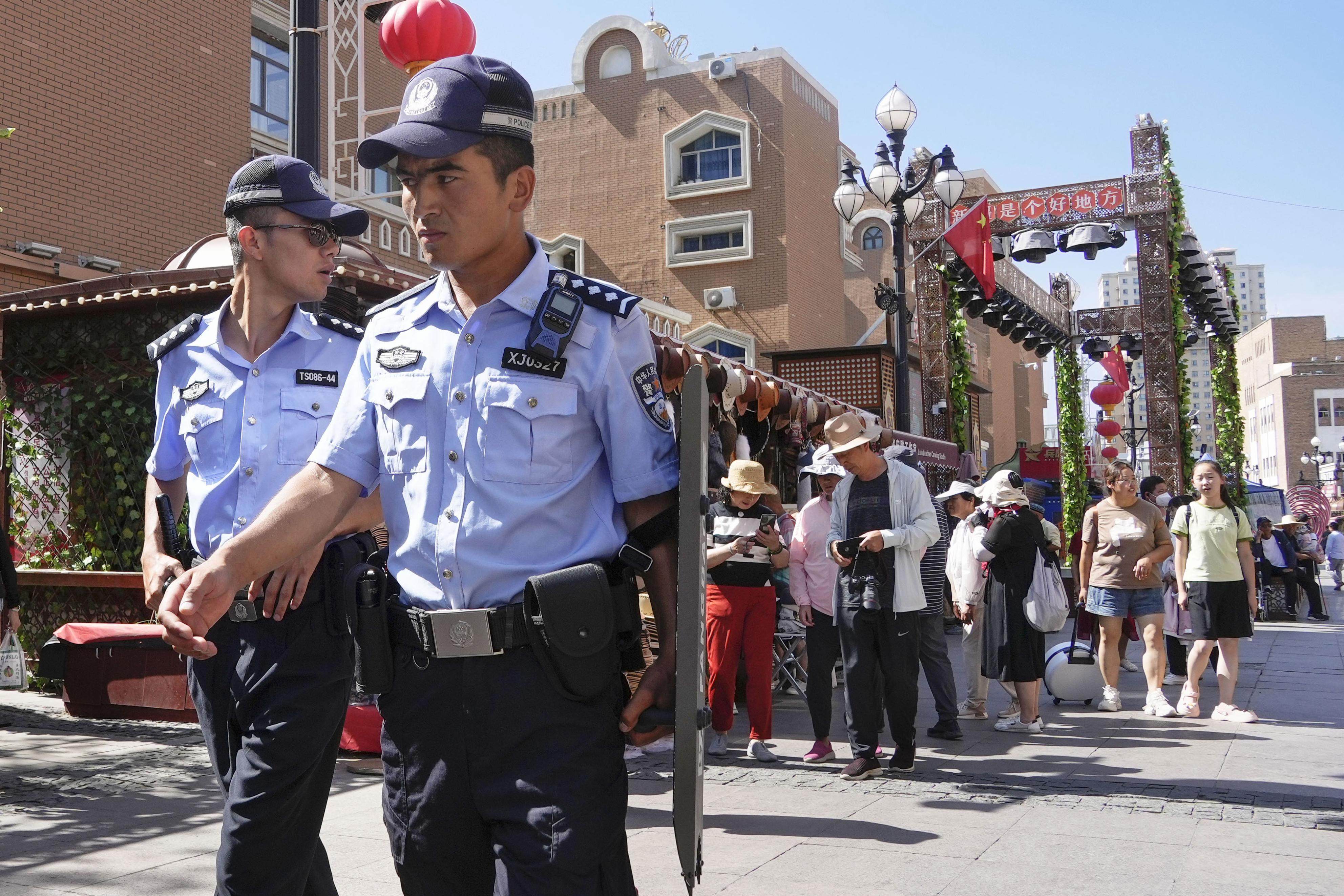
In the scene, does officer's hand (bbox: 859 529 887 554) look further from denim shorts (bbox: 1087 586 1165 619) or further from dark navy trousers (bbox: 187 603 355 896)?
dark navy trousers (bbox: 187 603 355 896)

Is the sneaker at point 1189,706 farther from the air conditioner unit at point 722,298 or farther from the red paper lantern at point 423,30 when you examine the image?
the air conditioner unit at point 722,298

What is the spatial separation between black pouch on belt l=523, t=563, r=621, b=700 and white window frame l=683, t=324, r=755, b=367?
30.5 meters

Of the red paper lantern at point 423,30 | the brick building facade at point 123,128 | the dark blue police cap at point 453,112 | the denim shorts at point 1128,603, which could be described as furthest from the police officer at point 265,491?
the brick building facade at point 123,128

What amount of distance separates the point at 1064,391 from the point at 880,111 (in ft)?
56.2

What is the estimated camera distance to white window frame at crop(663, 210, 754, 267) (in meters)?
33.3

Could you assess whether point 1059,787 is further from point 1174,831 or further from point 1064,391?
point 1064,391

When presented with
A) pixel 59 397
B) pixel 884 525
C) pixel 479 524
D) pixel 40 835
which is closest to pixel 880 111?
pixel 884 525

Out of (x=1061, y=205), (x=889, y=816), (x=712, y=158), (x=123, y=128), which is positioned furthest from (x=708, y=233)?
(x=889, y=816)

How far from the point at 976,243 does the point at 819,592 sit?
479 inches

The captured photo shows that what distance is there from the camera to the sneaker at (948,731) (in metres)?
8.70

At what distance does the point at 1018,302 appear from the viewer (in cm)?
2641

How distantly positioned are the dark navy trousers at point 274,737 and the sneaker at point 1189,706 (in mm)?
8072

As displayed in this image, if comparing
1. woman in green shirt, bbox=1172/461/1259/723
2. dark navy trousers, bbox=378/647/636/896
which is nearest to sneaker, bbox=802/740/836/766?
woman in green shirt, bbox=1172/461/1259/723

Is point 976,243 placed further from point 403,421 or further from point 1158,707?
point 403,421
